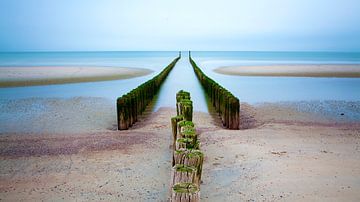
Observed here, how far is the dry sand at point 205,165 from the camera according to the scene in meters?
4.66

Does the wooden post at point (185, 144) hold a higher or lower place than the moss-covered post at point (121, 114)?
higher

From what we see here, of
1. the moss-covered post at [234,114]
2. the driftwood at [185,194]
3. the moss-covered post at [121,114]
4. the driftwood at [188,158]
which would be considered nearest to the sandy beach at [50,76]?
the moss-covered post at [121,114]

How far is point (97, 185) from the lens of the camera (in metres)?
4.95

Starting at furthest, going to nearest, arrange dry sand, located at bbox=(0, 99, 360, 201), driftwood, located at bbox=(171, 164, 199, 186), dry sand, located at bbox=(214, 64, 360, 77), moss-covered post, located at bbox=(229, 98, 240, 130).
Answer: dry sand, located at bbox=(214, 64, 360, 77), moss-covered post, located at bbox=(229, 98, 240, 130), dry sand, located at bbox=(0, 99, 360, 201), driftwood, located at bbox=(171, 164, 199, 186)

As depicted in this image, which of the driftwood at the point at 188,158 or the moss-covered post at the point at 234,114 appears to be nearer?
the driftwood at the point at 188,158

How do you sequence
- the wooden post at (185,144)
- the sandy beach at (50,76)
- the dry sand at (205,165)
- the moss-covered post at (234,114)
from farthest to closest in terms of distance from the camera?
the sandy beach at (50,76)
the moss-covered post at (234,114)
the dry sand at (205,165)
the wooden post at (185,144)

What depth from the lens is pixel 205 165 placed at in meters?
5.70

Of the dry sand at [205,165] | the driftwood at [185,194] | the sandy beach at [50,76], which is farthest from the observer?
the sandy beach at [50,76]

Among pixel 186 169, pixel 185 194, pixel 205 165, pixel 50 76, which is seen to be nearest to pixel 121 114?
pixel 205 165

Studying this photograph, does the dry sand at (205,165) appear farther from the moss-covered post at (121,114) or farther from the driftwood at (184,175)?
the driftwood at (184,175)

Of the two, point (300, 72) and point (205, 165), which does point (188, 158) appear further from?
point (300, 72)

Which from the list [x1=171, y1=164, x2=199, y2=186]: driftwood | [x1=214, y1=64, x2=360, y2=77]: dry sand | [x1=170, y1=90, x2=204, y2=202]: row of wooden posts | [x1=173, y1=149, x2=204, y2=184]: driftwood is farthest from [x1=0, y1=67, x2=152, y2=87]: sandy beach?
[x1=171, y1=164, x2=199, y2=186]: driftwood

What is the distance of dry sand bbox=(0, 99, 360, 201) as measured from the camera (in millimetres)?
4656

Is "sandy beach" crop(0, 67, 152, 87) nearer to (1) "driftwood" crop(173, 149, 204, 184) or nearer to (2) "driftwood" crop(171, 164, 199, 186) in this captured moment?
(1) "driftwood" crop(173, 149, 204, 184)
